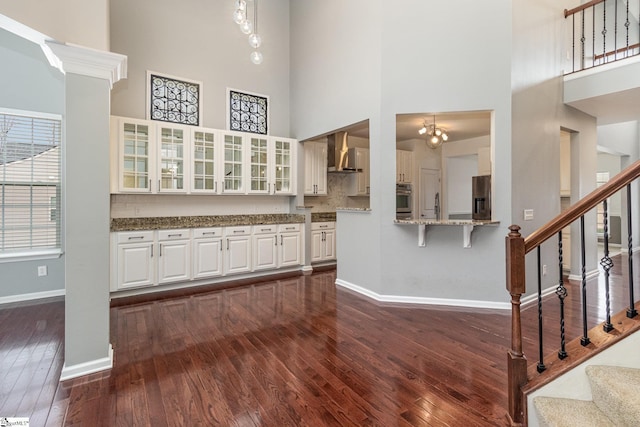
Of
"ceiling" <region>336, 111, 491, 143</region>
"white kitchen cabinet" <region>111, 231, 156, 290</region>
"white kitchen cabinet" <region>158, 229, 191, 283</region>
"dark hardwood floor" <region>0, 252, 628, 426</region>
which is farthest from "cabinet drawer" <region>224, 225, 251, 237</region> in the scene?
"ceiling" <region>336, 111, 491, 143</region>

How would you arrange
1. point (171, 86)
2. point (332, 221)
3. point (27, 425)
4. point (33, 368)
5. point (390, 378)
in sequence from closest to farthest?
1. point (27, 425)
2. point (390, 378)
3. point (33, 368)
4. point (171, 86)
5. point (332, 221)

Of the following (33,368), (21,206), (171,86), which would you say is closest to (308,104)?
(171,86)

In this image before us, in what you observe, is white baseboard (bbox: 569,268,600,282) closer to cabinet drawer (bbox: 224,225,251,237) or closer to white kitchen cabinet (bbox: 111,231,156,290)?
cabinet drawer (bbox: 224,225,251,237)

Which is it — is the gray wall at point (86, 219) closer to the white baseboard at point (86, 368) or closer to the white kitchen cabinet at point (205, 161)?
the white baseboard at point (86, 368)

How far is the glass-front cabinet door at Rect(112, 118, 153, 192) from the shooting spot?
13.4 ft

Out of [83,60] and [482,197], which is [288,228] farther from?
[83,60]

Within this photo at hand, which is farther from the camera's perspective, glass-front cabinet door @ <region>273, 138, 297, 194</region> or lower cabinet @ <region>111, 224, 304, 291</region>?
glass-front cabinet door @ <region>273, 138, 297, 194</region>

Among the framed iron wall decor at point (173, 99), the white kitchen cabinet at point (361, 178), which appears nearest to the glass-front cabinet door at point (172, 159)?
the framed iron wall decor at point (173, 99)

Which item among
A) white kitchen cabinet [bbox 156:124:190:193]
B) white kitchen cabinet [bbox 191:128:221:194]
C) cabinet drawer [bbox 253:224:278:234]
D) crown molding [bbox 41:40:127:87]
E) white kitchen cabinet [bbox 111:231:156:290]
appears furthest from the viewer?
cabinet drawer [bbox 253:224:278:234]

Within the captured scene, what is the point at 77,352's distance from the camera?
89.0 inches

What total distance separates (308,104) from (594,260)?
5.31 m

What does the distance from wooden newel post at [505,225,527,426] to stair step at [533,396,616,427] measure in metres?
0.10

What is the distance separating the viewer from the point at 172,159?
14.6ft

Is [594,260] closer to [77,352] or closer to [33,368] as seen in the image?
[77,352]
